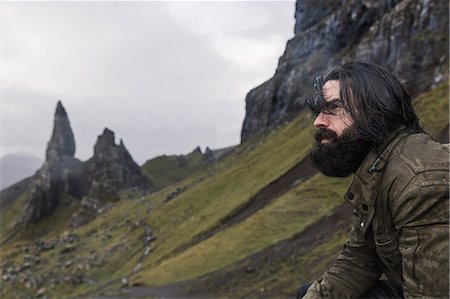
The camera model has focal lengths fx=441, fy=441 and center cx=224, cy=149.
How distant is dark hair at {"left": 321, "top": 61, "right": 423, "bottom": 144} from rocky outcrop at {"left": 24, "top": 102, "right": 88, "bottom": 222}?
607 feet

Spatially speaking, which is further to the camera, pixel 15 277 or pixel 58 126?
pixel 58 126

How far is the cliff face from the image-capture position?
8100cm

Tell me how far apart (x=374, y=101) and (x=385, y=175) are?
630 millimetres

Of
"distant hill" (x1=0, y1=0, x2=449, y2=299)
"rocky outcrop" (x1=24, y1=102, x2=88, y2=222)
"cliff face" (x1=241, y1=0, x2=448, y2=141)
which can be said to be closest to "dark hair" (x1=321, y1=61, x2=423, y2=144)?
"distant hill" (x1=0, y1=0, x2=449, y2=299)

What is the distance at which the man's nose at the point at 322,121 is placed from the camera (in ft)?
12.8

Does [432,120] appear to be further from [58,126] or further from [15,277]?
[58,126]

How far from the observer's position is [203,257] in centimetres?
5147

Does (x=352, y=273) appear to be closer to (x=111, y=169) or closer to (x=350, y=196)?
(x=350, y=196)

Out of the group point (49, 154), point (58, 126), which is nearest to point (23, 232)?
point (49, 154)

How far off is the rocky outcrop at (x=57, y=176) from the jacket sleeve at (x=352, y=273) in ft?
604

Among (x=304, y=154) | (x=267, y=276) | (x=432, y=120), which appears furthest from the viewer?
(x=304, y=154)

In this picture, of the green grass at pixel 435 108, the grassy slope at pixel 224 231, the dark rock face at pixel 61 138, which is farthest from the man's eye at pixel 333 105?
the dark rock face at pixel 61 138

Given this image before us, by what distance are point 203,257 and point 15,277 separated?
4997cm

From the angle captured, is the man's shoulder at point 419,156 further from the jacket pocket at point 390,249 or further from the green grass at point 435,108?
the green grass at point 435,108
